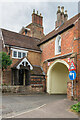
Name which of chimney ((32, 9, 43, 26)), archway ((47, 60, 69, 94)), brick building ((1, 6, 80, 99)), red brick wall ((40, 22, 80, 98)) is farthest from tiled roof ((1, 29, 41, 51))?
chimney ((32, 9, 43, 26))

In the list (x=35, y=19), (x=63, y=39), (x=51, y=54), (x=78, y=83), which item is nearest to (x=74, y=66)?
(x=78, y=83)

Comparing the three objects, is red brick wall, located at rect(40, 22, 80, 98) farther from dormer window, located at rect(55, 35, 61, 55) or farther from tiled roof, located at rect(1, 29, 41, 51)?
tiled roof, located at rect(1, 29, 41, 51)

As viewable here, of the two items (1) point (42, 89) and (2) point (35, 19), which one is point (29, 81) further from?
(2) point (35, 19)

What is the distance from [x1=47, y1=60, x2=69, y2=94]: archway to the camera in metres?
15.6

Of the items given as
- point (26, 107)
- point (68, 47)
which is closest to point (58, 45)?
point (68, 47)

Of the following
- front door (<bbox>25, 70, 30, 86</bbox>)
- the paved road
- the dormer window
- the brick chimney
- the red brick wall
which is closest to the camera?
the paved road

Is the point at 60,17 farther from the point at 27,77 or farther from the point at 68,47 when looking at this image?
the point at 27,77

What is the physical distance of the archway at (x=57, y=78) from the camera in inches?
614

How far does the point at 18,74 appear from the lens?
51.2ft

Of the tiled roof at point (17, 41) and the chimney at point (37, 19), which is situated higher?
the chimney at point (37, 19)

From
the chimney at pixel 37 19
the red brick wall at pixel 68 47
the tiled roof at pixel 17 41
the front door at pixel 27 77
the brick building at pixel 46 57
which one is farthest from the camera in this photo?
the chimney at pixel 37 19

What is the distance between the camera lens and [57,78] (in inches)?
644

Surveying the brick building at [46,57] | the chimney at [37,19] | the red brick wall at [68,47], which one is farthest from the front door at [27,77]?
the chimney at [37,19]

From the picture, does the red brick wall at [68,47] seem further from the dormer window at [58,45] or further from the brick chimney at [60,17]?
the brick chimney at [60,17]
